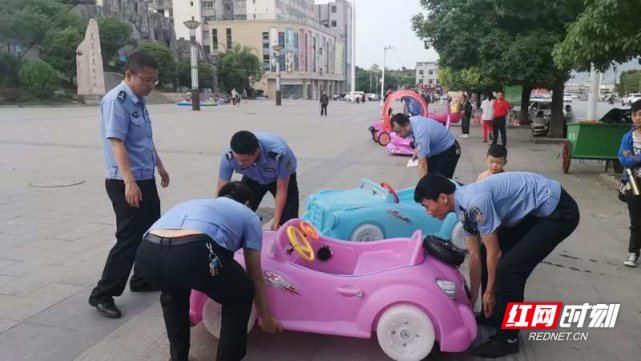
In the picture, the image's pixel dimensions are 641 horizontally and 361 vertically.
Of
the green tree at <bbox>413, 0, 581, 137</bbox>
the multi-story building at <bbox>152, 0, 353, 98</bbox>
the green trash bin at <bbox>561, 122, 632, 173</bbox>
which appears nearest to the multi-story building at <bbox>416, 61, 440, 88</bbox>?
the multi-story building at <bbox>152, 0, 353, 98</bbox>

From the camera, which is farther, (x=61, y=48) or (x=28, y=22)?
(x=61, y=48)

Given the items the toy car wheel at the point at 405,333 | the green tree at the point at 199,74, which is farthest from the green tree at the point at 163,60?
the toy car wheel at the point at 405,333

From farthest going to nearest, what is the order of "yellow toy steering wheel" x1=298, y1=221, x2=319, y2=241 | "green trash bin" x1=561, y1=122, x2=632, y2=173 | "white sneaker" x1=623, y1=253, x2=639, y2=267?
"green trash bin" x1=561, y1=122, x2=632, y2=173 → "white sneaker" x1=623, y1=253, x2=639, y2=267 → "yellow toy steering wheel" x1=298, y1=221, x2=319, y2=241

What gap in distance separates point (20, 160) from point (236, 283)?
9311mm

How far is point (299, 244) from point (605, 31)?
211 inches

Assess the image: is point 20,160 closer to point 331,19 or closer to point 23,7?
point 23,7

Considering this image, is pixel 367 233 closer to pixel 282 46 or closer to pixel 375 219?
pixel 375 219

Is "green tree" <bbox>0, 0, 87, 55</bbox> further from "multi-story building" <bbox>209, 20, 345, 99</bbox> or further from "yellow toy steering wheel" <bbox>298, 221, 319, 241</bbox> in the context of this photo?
"yellow toy steering wheel" <bbox>298, 221, 319, 241</bbox>

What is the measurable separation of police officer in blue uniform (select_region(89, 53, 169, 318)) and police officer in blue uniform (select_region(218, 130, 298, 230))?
1.83 feet

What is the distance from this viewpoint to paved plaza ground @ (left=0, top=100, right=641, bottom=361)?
3125 millimetres

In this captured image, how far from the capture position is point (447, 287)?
117 inches

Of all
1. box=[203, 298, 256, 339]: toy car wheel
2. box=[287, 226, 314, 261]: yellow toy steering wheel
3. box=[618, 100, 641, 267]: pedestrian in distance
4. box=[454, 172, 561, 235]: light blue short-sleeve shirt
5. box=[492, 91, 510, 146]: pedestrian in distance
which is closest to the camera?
box=[454, 172, 561, 235]: light blue short-sleeve shirt

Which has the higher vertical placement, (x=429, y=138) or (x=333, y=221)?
(x=429, y=138)

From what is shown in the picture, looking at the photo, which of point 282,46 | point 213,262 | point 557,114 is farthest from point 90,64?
point 282,46
